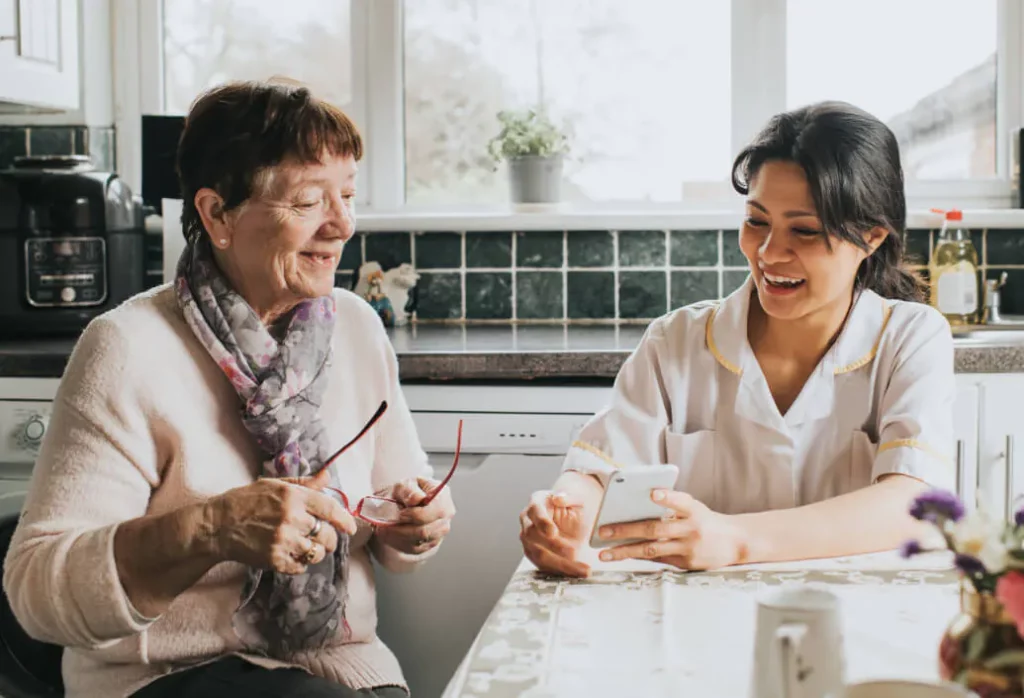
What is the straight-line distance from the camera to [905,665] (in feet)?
3.61

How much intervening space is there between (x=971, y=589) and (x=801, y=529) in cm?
58

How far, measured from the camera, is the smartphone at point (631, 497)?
1320 millimetres

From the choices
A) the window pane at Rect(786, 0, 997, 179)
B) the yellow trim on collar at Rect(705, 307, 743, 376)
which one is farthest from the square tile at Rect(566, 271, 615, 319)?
the yellow trim on collar at Rect(705, 307, 743, 376)

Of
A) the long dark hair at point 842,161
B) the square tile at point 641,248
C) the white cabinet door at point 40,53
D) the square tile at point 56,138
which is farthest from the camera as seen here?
the square tile at point 56,138

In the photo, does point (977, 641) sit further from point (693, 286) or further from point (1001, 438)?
point (693, 286)

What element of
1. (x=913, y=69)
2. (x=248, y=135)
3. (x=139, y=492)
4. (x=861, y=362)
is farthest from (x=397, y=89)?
(x=139, y=492)

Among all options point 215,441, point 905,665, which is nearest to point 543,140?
point 215,441

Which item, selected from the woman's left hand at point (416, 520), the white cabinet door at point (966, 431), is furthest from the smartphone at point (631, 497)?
the white cabinet door at point (966, 431)

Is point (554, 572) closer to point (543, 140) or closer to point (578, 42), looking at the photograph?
point (543, 140)

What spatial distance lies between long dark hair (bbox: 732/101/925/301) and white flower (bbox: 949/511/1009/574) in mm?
842

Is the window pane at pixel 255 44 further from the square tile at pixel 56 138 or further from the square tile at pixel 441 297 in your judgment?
the square tile at pixel 441 297

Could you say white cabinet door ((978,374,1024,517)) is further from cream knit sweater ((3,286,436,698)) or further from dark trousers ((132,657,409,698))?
dark trousers ((132,657,409,698))

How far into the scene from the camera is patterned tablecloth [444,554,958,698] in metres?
1.08

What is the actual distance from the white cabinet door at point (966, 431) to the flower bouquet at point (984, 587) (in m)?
1.48
